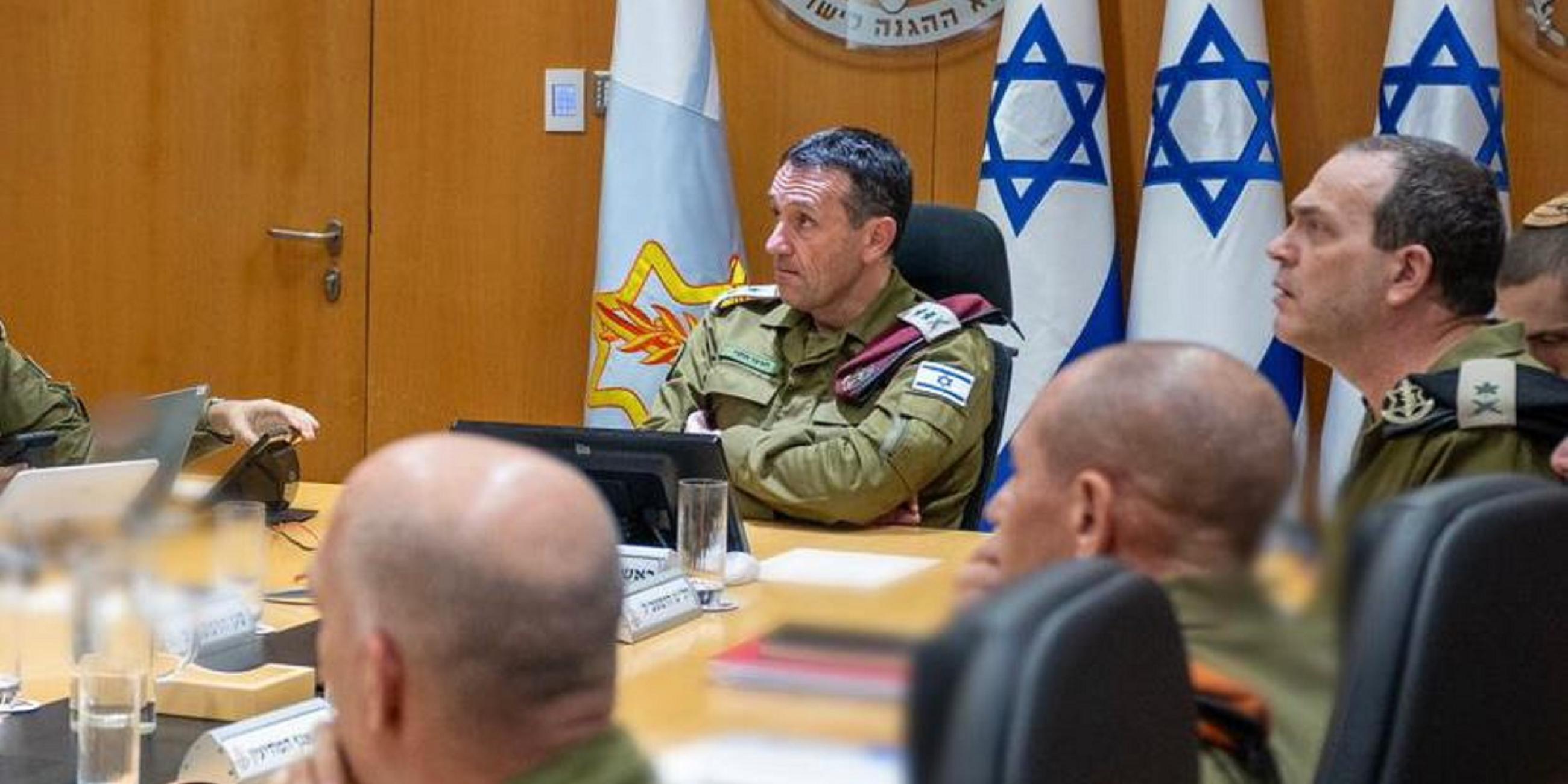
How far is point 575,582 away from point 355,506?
11cm

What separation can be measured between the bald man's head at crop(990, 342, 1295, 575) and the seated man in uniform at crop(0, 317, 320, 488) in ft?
5.95

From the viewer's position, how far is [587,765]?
92 centimetres

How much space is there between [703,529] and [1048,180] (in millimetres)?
1986

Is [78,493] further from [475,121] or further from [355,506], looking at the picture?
[475,121]

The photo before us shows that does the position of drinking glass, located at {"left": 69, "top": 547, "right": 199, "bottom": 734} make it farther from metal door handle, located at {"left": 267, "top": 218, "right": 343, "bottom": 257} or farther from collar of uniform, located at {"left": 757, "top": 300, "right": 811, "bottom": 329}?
metal door handle, located at {"left": 267, "top": 218, "right": 343, "bottom": 257}

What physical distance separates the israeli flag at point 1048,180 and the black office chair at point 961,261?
2.52 ft

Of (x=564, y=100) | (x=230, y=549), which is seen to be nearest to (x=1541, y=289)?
(x=230, y=549)

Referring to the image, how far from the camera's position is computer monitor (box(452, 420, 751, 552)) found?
263 cm

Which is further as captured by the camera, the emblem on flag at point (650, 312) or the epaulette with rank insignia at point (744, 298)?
the emblem on flag at point (650, 312)

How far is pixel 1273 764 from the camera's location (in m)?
0.93

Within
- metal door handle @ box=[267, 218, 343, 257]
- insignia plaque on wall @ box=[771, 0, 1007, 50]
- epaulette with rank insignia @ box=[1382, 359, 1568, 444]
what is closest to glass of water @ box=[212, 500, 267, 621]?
epaulette with rank insignia @ box=[1382, 359, 1568, 444]

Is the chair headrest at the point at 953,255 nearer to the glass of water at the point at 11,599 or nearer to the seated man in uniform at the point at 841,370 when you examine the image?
the seated man in uniform at the point at 841,370

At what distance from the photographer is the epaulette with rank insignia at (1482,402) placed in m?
2.12

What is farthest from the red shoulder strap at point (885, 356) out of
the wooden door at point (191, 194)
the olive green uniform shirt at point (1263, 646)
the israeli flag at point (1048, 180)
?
the olive green uniform shirt at point (1263, 646)
